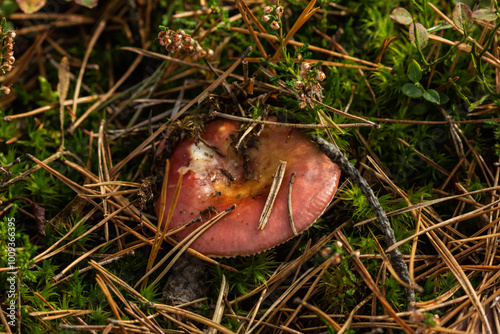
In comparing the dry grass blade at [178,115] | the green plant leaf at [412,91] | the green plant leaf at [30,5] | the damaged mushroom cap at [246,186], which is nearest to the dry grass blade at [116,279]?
the damaged mushroom cap at [246,186]

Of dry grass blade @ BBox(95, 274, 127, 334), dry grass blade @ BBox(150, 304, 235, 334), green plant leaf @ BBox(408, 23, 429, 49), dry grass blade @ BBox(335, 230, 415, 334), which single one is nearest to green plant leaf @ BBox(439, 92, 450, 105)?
green plant leaf @ BBox(408, 23, 429, 49)

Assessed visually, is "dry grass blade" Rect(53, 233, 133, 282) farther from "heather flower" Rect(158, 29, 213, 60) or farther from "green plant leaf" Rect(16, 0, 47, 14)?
"green plant leaf" Rect(16, 0, 47, 14)

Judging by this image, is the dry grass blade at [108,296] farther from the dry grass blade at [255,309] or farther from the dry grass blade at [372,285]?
the dry grass blade at [372,285]

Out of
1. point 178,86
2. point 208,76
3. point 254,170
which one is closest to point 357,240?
point 254,170

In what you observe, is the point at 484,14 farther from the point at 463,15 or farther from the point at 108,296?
the point at 108,296

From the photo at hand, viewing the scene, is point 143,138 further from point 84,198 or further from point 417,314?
point 417,314
